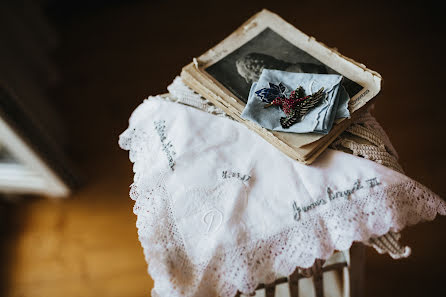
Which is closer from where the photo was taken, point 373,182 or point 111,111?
point 373,182

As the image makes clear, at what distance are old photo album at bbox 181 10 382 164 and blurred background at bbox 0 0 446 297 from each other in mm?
706

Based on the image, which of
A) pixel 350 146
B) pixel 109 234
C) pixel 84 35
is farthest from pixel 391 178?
pixel 84 35

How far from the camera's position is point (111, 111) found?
5.29 feet

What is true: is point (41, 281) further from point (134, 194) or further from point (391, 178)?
point (391, 178)

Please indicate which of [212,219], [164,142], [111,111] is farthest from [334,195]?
[111,111]

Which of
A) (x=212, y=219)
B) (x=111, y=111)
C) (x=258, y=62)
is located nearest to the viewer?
(x=212, y=219)

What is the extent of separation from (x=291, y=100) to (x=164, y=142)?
221 mm

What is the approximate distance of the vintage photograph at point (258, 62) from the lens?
686mm

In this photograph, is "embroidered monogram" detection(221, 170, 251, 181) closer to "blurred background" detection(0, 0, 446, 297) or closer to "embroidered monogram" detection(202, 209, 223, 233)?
"embroidered monogram" detection(202, 209, 223, 233)

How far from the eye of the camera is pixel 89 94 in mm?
1693

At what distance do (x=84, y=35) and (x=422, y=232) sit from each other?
1.64 meters

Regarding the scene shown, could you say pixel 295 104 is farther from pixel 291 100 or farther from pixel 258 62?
pixel 258 62

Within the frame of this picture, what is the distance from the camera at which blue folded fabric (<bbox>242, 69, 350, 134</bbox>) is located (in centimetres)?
60

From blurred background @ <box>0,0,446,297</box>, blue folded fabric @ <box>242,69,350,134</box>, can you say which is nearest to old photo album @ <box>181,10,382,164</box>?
blue folded fabric @ <box>242,69,350,134</box>
